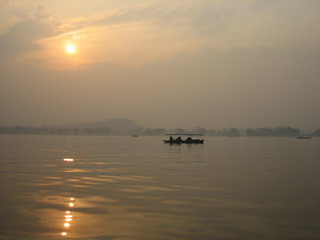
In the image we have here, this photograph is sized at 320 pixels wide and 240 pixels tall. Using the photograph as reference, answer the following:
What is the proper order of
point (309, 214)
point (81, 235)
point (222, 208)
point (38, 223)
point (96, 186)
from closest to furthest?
point (81, 235) < point (38, 223) < point (309, 214) < point (222, 208) < point (96, 186)

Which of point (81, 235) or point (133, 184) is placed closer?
point (81, 235)

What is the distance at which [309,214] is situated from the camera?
20.6m

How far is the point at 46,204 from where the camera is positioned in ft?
74.0

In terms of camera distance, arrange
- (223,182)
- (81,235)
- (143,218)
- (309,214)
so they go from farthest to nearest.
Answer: (223,182) < (309,214) < (143,218) < (81,235)

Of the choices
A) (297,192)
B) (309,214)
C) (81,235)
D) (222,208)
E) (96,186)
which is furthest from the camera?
(96,186)

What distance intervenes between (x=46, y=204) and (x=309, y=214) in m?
16.0

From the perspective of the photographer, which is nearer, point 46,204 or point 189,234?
point 189,234

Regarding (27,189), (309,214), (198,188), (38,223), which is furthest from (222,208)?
(27,189)

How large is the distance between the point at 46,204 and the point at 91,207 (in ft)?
10.3

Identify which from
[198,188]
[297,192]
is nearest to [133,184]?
[198,188]

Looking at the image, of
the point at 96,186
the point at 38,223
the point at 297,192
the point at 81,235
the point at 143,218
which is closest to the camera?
the point at 81,235

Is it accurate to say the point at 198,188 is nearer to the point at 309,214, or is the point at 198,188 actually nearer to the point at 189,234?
the point at 309,214

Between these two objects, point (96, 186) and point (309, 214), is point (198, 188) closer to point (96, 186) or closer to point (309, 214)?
point (96, 186)

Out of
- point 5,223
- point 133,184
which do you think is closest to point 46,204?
point 5,223
